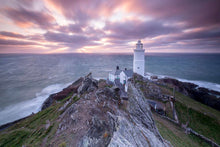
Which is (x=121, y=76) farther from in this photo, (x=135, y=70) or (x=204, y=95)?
(x=204, y=95)

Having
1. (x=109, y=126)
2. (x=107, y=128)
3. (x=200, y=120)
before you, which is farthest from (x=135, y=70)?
(x=107, y=128)

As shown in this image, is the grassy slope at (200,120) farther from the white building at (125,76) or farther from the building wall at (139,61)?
the white building at (125,76)

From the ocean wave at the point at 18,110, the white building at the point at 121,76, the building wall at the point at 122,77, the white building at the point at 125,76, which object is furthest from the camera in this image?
the building wall at the point at 122,77

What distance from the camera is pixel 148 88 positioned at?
23.9 m

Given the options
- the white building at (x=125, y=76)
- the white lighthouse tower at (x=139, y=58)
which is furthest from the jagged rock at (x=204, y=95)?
the white building at (x=125, y=76)

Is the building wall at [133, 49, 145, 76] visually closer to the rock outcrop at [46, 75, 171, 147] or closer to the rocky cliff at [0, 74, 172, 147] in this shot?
the rocky cliff at [0, 74, 172, 147]

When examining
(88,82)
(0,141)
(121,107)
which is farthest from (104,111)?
(0,141)

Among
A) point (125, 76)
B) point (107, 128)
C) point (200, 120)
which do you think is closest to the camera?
point (107, 128)

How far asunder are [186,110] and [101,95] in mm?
20077

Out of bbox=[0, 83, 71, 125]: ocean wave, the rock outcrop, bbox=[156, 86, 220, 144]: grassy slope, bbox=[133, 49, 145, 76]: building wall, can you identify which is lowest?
bbox=[0, 83, 71, 125]: ocean wave

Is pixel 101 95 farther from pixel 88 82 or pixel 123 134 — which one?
pixel 88 82

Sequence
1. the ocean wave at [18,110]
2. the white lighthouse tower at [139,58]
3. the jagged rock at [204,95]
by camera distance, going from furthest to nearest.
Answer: the jagged rock at [204,95], the white lighthouse tower at [139,58], the ocean wave at [18,110]

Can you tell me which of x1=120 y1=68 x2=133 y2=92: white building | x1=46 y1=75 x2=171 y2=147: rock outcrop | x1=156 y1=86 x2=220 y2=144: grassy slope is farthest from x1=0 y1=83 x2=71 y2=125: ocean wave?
x1=156 y1=86 x2=220 y2=144: grassy slope

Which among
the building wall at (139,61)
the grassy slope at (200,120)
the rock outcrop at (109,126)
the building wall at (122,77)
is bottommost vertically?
the grassy slope at (200,120)
